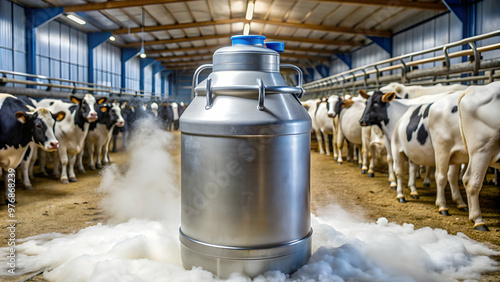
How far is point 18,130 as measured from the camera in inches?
224

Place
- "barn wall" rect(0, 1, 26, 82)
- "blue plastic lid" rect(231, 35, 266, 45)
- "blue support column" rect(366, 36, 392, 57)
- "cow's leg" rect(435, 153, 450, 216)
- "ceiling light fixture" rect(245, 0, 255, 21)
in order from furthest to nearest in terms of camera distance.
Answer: "blue support column" rect(366, 36, 392, 57)
"ceiling light fixture" rect(245, 0, 255, 21)
"barn wall" rect(0, 1, 26, 82)
"cow's leg" rect(435, 153, 450, 216)
"blue plastic lid" rect(231, 35, 266, 45)

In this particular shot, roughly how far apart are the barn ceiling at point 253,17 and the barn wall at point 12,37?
1.76 ft

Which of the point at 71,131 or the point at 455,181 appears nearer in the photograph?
the point at 455,181

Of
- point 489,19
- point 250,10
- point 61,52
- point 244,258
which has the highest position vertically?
point 250,10

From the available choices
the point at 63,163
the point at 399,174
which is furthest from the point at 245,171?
the point at 63,163

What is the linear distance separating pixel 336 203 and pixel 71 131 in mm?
5250

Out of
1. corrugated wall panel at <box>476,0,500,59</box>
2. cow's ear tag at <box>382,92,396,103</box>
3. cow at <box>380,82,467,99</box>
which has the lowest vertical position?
cow's ear tag at <box>382,92,396,103</box>

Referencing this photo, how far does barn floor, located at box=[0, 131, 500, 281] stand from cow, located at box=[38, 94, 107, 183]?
367mm

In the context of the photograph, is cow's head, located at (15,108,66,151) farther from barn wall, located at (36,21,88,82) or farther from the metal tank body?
barn wall, located at (36,21,88,82)

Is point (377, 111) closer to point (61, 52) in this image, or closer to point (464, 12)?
point (464, 12)

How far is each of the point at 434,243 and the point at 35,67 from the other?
1552 cm

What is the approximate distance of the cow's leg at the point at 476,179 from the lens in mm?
4137

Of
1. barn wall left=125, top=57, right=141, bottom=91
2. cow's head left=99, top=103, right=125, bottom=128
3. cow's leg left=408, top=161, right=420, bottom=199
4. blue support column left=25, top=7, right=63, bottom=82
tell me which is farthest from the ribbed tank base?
barn wall left=125, top=57, right=141, bottom=91

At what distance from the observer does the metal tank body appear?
253cm
